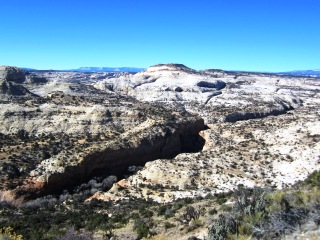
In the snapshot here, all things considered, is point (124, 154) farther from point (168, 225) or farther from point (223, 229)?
point (223, 229)

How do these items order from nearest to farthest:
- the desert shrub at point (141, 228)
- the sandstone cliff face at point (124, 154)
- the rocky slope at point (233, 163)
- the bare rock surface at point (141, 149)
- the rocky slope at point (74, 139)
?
the desert shrub at point (141, 228) → the rocky slope at point (233, 163) → the bare rock surface at point (141, 149) → the sandstone cliff face at point (124, 154) → the rocky slope at point (74, 139)

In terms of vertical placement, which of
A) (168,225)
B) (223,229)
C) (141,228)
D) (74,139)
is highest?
(223,229)

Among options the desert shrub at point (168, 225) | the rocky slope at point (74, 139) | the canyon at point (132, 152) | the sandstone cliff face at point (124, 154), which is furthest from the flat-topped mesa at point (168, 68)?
the desert shrub at point (168, 225)

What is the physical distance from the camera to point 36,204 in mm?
28844

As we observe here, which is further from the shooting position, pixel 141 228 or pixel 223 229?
pixel 141 228

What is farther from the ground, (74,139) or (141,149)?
(74,139)

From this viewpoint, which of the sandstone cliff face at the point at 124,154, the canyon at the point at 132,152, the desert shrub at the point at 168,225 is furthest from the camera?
the sandstone cliff face at the point at 124,154

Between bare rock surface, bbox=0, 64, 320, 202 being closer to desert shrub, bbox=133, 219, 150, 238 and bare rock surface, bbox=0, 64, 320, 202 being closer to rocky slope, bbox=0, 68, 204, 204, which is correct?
rocky slope, bbox=0, 68, 204, 204

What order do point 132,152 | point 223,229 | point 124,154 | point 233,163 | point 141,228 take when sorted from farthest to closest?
1. point 132,152
2. point 124,154
3. point 233,163
4. point 141,228
5. point 223,229

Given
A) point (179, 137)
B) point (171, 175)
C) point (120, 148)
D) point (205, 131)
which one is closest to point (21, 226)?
point (171, 175)

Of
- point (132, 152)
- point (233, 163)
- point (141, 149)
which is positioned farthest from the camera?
point (141, 149)

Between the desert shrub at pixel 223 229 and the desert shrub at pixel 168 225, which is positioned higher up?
the desert shrub at pixel 223 229

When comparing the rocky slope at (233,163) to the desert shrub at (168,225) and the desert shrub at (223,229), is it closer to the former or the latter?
the desert shrub at (168,225)

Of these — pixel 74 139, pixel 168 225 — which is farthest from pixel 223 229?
pixel 74 139
